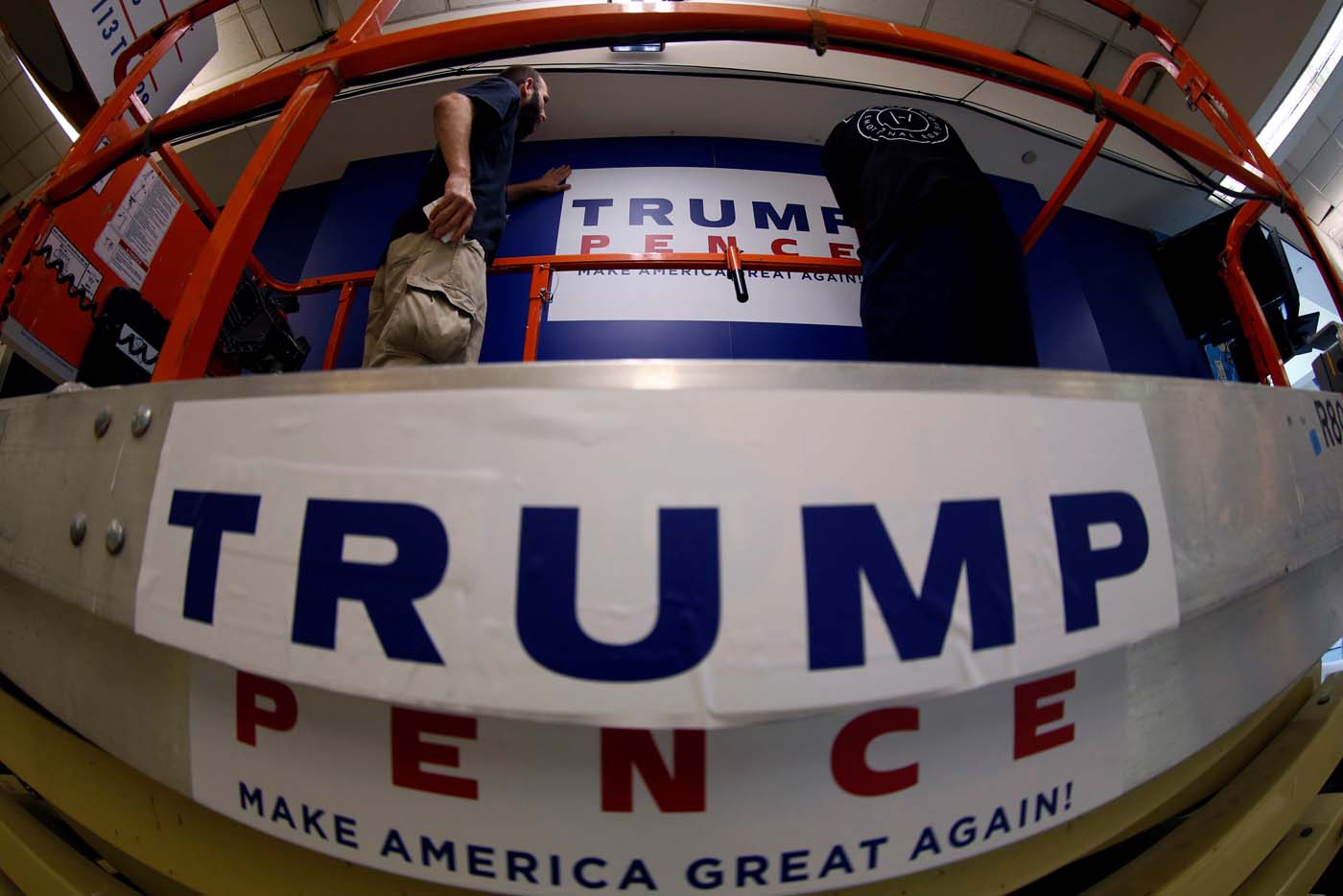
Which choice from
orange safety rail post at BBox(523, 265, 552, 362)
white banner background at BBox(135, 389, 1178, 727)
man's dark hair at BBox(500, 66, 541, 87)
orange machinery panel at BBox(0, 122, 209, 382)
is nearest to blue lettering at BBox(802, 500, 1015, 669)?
white banner background at BBox(135, 389, 1178, 727)

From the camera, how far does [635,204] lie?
2.17m

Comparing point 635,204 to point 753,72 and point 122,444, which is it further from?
point 122,444

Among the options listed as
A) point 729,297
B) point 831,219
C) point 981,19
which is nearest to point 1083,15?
point 981,19

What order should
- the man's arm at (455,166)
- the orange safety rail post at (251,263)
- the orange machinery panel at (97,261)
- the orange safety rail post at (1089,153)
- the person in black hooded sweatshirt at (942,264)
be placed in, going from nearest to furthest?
1. the person in black hooded sweatshirt at (942,264)
2. the man's arm at (455,166)
3. the orange machinery panel at (97,261)
4. the orange safety rail post at (1089,153)
5. the orange safety rail post at (251,263)

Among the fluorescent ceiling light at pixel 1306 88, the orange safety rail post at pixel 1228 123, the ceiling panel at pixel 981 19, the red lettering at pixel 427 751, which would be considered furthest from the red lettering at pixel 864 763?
the ceiling panel at pixel 981 19

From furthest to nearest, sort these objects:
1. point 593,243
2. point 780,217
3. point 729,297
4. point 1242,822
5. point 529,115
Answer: point 780,217, point 593,243, point 729,297, point 529,115, point 1242,822

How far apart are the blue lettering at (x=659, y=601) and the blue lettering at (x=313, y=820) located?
11.5 inches

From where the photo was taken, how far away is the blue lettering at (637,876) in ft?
1.18

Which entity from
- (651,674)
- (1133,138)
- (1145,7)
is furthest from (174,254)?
(1145,7)

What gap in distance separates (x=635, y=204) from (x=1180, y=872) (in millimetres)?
2496

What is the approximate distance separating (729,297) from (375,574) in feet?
6.15

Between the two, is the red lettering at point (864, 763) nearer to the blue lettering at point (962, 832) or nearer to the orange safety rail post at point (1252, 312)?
the blue lettering at point (962, 832)

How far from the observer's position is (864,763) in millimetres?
379

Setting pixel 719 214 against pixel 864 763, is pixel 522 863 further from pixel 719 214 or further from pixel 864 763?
pixel 719 214
